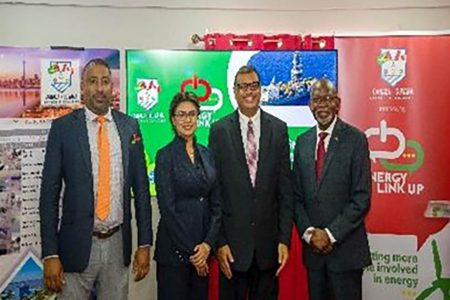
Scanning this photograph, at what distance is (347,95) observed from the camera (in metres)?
4.11

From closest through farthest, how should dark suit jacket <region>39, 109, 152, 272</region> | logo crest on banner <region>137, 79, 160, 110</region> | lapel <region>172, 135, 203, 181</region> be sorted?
1. dark suit jacket <region>39, 109, 152, 272</region>
2. lapel <region>172, 135, 203, 181</region>
3. logo crest on banner <region>137, 79, 160, 110</region>

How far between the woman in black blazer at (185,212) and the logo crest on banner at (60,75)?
0.85m

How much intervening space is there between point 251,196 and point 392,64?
1.50m

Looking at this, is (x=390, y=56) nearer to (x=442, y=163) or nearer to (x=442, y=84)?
(x=442, y=84)

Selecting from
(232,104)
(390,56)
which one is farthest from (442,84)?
(232,104)

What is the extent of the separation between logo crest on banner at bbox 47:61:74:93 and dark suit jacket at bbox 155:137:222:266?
2.95 feet

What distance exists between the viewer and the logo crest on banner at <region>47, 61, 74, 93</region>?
3.71 meters

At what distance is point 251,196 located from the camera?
3256 millimetres

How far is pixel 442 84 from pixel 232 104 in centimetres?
137

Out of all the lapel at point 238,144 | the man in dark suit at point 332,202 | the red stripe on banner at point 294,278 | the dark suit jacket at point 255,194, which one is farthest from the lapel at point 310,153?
the red stripe on banner at point 294,278

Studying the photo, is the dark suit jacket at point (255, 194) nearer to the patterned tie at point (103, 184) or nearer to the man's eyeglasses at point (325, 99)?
the man's eyeglasses at point (325, 99)

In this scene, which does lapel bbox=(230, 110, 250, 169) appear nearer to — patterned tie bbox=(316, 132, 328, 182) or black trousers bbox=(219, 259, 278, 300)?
patterned tie bbox=(316, 132, 328, 182)

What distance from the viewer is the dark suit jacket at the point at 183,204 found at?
3.15m

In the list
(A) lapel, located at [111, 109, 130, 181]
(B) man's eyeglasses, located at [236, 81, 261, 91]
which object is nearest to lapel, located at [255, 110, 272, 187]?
(B) man's eyeglasses, located at [236, 81, 261, 91]
